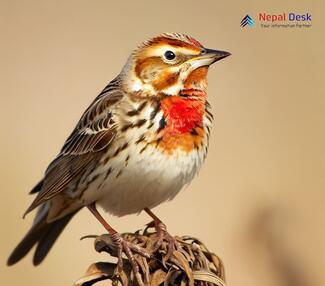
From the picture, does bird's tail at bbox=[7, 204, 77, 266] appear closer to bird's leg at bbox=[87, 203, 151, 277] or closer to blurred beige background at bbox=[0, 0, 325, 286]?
blurred beige background at bbox=[0, 0, 325, 286]

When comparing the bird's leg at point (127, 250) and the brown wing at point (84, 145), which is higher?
the brown wing at point (84, 145)

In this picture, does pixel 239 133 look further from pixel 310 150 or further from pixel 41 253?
pixel 41 253

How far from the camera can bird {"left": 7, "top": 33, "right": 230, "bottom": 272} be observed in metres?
4.17

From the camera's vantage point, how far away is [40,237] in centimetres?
504

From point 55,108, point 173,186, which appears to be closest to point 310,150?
point 173,186

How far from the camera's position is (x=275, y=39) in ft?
18.9

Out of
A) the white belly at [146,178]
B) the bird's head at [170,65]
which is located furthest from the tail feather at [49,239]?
the bird's head at [170,65]

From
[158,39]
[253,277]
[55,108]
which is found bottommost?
[253,277]

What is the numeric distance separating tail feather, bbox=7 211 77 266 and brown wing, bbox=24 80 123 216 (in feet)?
1.16

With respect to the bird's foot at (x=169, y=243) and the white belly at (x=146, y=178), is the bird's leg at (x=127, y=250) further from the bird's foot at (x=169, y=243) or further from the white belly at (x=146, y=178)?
the white belly at (x=146, y=178)

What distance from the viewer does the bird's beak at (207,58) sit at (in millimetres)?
4098

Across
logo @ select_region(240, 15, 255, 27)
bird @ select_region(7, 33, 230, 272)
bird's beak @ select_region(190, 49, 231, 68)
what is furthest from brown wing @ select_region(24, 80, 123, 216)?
logo @ select_region(240, 15, 255, 27)

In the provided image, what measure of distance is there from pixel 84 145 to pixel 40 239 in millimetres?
810

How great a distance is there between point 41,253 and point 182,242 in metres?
1.81
